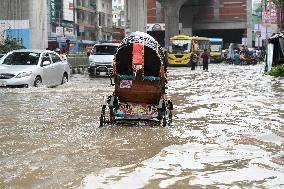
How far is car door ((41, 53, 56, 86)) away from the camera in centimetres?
1763

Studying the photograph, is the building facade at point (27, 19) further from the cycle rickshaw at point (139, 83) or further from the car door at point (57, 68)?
the cycle rickshaw at point (139, 83)

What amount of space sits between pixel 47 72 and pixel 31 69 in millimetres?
1046

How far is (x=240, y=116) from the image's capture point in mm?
10992

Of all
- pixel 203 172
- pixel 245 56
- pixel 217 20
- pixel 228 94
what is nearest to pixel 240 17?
pixel 217 20

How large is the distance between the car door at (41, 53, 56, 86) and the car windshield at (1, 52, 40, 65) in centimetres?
32

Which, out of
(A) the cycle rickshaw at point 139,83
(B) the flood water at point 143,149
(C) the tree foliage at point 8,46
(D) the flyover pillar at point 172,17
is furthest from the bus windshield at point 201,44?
(A) the cycle rickshaw at point 139,83

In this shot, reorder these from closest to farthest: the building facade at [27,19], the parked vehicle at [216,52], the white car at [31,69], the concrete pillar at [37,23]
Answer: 1. the white car at [31,69]
2. the building facade at [27,19]
3. the concrete pillar at [37,23]
4. the parked vehicle at [216,52]

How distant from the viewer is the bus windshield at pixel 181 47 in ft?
150

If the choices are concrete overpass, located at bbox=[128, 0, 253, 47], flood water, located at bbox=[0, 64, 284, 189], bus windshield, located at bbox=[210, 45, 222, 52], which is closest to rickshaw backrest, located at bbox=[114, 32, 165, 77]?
flood water, located at bbox=[0, 64, 284, 189]

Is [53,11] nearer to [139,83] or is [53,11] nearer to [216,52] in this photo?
[216,52]

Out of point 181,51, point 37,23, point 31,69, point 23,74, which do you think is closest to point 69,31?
point 181,51

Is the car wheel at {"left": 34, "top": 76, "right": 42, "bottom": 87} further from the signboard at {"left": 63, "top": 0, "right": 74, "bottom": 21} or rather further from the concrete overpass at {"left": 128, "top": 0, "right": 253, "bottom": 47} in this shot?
the concrete overpass at {"left": 128, "top": 0, "right": 253, "bottom": 47}

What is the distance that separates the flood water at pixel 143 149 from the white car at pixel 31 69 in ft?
12.7

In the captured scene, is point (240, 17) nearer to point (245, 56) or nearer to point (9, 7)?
point (245, 56)
